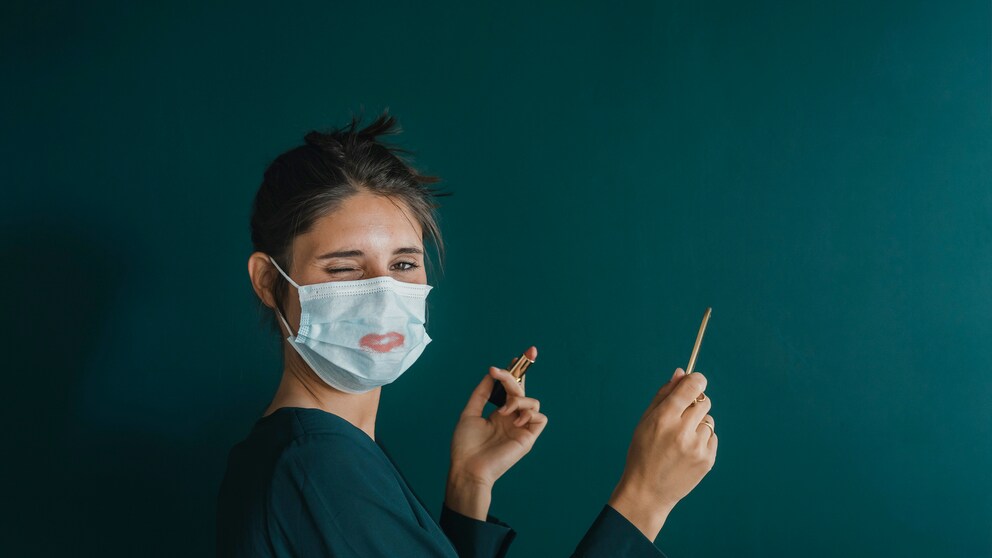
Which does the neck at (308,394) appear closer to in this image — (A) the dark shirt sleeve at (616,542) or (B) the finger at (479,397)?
(B) the finger at (479,397)

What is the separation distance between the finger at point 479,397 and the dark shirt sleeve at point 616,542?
0.39 meters

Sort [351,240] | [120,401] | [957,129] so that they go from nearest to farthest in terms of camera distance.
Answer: [351,240] → [957,129] → [120,401]

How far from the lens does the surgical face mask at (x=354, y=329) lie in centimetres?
110

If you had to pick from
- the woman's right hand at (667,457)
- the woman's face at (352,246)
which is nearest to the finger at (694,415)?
the woman's right hand at (667,457)

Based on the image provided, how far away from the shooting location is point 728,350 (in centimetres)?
154

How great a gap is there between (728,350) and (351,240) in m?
0.81

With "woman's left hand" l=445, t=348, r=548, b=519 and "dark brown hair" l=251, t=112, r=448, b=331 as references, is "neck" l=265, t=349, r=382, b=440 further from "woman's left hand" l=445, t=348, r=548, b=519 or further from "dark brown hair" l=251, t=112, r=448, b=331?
"woman's left hand" l=445, t=348, r=548, b=519

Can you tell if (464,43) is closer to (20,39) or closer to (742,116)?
(742,116)

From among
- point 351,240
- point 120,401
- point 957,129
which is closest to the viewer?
point 351,240

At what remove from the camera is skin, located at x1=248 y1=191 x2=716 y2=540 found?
969 millimetres

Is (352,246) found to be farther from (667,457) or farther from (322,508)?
(667,457)

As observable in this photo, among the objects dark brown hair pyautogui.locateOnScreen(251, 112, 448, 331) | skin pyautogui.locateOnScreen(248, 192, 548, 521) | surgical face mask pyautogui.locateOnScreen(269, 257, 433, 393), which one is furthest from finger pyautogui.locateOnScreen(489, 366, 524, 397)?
dark brown hair pyautogui.locateOnScreen(251, 112, 448, 331)

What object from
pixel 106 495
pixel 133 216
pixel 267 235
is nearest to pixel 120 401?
pixel 106 495

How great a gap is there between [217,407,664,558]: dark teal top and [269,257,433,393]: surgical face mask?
12 centimetres
